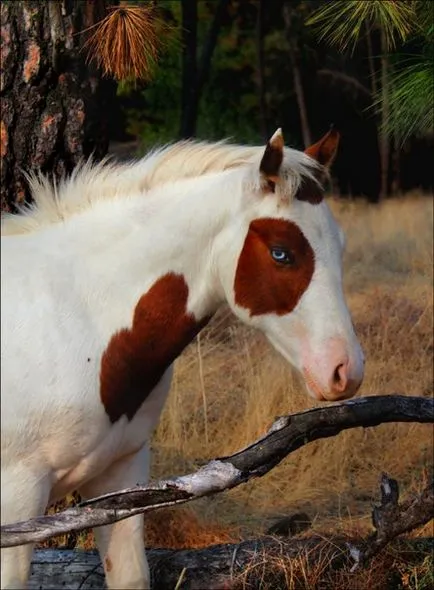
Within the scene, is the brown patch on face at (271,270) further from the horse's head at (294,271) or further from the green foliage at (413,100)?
the green foliage at (413,100)

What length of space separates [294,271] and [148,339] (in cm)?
46

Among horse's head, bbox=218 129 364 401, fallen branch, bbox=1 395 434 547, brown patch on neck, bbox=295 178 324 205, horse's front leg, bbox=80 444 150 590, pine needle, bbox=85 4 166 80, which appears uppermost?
pine needle, bbox=85 4 166 80

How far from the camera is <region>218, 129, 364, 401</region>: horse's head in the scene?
10.7 ft

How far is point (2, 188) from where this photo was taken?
4688 mm

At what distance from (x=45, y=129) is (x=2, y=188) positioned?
28 centimetres

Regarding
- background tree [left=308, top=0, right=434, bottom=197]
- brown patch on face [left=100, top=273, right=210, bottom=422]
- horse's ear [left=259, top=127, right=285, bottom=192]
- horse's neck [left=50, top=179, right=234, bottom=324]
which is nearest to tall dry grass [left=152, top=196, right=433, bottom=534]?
background tree [left=308, top=0, right=434, bottom=197]

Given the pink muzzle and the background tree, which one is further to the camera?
the background tree

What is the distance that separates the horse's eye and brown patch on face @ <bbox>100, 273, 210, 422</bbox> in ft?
0.89

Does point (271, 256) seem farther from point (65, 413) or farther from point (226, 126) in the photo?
point (226, 126)

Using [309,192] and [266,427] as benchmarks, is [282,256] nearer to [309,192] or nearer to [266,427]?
[309,192]

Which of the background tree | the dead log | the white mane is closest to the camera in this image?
the white mane

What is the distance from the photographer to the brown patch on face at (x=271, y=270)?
332cm

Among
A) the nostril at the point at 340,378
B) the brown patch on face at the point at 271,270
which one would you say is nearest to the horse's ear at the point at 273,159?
the brown patch on face at the point at 271,270

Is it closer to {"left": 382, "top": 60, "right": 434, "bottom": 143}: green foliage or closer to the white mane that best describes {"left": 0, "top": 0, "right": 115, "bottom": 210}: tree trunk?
the white mane
